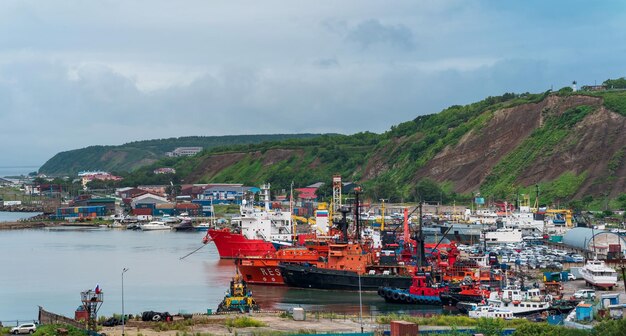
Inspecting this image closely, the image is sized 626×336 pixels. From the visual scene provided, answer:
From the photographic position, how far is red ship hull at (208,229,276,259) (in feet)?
220

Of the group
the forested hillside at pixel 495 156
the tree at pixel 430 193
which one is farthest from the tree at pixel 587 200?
the tree at pixel 430 193

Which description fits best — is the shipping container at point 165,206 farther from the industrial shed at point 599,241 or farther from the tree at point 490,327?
the tree at point 490,327

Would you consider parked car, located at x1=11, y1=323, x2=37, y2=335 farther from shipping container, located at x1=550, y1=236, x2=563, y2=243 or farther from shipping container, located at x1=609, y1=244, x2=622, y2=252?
shipping container, located at x1=550, y1=236, x2=563, y2=243

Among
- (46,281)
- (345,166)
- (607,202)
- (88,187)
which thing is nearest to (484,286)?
(46,281)

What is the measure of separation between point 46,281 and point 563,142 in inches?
2885

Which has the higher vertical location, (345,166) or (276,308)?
(345,166)

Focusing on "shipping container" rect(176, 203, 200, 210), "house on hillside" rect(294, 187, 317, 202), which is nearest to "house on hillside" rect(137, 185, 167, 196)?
"shipping container" rect(176, 203, 200, 210)

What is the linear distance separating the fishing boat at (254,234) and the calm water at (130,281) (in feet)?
4.41

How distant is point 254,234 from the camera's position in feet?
238

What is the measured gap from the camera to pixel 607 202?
103 m

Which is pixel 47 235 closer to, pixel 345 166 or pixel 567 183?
pixel 567 183

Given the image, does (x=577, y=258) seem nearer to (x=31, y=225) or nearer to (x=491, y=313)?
(x=491, y=313)

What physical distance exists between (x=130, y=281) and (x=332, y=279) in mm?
11177

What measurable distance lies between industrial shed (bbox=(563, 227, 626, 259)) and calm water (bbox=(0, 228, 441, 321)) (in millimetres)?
17912
